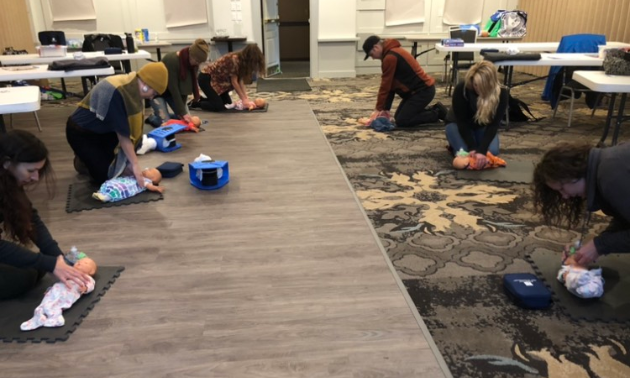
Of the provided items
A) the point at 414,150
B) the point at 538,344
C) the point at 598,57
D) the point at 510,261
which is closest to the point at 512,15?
the point at 598,57

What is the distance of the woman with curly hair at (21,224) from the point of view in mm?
1807

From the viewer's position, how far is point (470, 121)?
3.78 meters

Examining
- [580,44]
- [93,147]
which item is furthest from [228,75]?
[580,44]

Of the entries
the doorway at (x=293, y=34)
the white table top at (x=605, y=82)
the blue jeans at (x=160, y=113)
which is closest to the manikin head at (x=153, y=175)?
the blue jeans at (x=160, y=113)

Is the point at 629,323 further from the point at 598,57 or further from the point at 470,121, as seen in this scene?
the point at 598,57

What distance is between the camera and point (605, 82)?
346cm

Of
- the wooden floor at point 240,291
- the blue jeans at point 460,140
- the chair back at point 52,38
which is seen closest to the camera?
the wooden floor at point 240,291

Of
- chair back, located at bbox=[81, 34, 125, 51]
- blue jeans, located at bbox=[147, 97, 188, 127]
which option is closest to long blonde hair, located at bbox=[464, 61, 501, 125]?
blue jeans, located at bbox=[147, 97, 188, 127]

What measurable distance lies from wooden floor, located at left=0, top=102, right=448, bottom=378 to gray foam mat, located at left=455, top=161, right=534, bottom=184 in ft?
3.07

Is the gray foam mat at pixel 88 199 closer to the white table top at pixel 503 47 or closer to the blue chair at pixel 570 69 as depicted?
the white table top at pixel 503 47

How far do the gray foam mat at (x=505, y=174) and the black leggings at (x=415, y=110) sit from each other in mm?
1353

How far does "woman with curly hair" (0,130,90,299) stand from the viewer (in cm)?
181

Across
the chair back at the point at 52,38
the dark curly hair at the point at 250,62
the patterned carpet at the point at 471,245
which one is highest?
the chair back at the point at 52,38

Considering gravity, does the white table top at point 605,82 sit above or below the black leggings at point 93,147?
above
